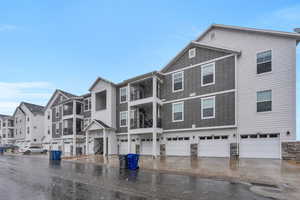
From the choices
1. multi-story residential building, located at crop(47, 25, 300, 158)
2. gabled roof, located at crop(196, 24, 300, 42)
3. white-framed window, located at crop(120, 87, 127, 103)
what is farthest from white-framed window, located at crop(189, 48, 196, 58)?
white-framed window, located at crop(120, 87, 127, 103)

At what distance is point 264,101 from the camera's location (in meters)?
17.2

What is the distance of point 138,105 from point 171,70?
5.88 m

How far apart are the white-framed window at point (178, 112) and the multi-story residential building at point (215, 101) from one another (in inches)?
4.3

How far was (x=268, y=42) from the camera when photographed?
17469 millimetres

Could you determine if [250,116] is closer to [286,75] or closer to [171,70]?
[286,75]

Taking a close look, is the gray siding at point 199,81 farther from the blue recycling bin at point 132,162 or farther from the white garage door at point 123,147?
the blue recycling bin at point 132,162

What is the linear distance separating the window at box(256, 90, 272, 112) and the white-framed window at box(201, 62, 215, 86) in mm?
4408

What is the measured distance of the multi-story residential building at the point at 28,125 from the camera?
50156 mm

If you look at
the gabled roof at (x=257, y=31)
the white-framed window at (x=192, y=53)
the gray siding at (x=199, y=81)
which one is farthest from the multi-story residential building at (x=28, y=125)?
the gabled roof at (x=257, y=31)

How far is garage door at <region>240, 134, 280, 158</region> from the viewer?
53.4 ft

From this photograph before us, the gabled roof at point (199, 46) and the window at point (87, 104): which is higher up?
the gabled roof at point (199, 46)

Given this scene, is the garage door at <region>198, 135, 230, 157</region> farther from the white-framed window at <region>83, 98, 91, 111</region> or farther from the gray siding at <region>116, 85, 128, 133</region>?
the white-framed window at <region>83, 98, 91, 111</region>

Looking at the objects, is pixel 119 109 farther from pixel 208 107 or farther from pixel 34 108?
pixel 34 108

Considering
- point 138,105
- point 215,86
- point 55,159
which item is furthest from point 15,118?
point 215,86
